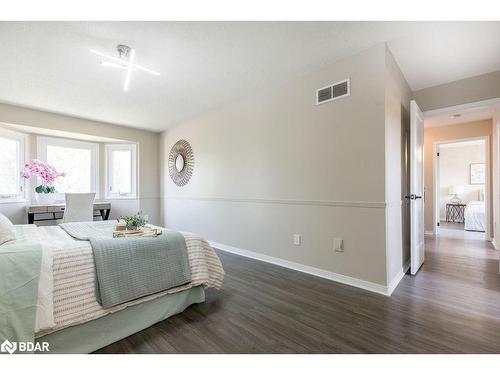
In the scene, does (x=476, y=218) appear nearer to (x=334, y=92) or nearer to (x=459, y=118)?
(x=459, y=118)

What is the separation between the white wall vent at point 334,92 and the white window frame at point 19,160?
4.84m

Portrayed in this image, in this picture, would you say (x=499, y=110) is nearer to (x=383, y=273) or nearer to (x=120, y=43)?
(x=383, y=273)

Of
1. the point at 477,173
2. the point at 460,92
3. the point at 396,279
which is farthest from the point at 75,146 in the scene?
the point at 477,173

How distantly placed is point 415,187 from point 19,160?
6.00 metres

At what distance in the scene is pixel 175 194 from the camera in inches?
196

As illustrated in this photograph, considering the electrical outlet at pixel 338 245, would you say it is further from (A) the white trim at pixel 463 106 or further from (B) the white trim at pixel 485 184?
(B) the white trim at pixel 485 184

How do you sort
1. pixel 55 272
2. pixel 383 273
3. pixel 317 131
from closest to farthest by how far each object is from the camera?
1. pixel 55 272
2. pixel 383 273
3. pixel 317 131

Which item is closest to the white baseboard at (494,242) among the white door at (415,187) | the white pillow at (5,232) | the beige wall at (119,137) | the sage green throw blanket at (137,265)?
the white door at (415,187)

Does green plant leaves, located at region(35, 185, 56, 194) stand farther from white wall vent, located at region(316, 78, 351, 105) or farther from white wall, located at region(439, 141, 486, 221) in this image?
white wall, located at region(439, 141, 486, 221)

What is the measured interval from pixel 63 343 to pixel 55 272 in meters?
0.41

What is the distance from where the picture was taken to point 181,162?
15.6 feet

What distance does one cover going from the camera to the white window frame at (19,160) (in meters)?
3.84
